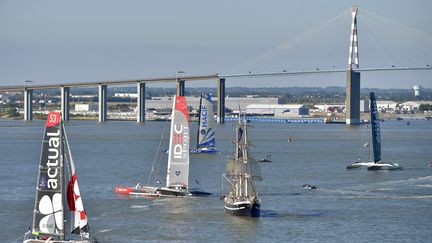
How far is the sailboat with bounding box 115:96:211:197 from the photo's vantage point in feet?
139

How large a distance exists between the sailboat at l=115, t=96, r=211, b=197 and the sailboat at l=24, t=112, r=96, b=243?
13150mm

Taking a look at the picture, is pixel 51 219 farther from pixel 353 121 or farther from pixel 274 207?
pixel 353 121

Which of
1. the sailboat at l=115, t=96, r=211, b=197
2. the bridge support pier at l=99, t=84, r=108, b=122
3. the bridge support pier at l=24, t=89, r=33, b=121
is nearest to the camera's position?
the sailboat at l=115, t=96, r=211, b=197

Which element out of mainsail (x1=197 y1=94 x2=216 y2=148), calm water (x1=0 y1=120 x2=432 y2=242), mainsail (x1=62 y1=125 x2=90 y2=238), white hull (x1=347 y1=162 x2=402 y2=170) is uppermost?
mainsail (x1=197 y1=94 x2=216 y2=148)

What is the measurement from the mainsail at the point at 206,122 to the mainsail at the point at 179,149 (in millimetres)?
23067

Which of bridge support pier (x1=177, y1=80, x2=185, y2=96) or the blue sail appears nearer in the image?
the blue sail

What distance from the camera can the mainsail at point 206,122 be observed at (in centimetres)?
6725

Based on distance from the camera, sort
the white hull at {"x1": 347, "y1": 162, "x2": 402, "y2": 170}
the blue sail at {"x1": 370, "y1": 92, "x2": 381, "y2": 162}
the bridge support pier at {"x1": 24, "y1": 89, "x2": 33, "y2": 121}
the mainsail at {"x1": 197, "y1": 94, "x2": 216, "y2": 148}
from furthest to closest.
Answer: the bridge support pier at {"x1": 24, "y1": 89, "x2": 33, "y2": 121}, the mainsail at {"x1": 197, "y1": 94, "x2": 216, "y2": 148}, the blue sail at {"x1": 370, "y1": 92, "x2": 381, "y2": 162}, the white hull at {"x1": 347, "y1": 162, "x2": 402, "y2": 170}

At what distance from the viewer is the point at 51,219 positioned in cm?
2802

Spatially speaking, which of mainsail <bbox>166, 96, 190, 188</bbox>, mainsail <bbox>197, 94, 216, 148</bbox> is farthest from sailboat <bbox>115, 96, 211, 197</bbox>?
mainsail <bbox>197, 94, 216, 148</bbox>

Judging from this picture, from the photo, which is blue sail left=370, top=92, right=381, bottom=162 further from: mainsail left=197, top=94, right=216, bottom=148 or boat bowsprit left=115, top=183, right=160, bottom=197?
boat bowsprit left=115, top=183, right=160, bottom=197

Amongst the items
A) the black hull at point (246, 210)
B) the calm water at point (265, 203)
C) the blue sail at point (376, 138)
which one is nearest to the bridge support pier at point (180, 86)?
the calm water at point (265, 203)

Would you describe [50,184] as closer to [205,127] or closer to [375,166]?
[375,166]

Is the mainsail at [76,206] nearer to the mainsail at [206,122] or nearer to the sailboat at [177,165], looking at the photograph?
the sailboat at [177,165]
